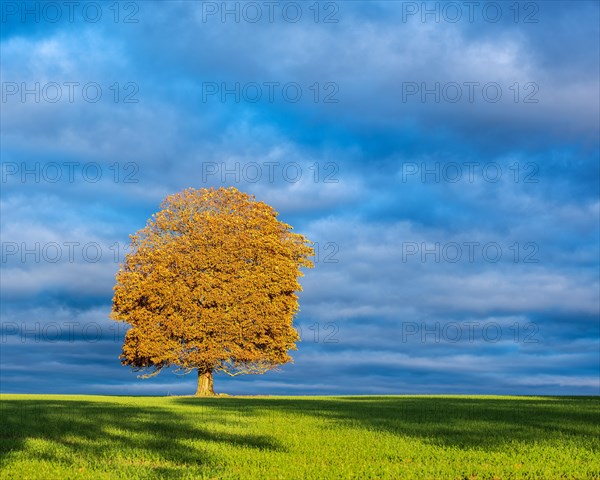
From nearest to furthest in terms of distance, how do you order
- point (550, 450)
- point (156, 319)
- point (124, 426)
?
1. point (550, 450)
2. point (124, 426)
3. point (156, 319)

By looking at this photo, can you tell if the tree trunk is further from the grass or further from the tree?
the grass

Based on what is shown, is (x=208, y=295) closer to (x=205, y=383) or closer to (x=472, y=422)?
(x=205, y=383)

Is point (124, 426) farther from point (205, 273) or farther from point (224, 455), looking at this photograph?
point (205, 273)

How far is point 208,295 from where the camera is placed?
4362 centimetres

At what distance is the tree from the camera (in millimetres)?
43625

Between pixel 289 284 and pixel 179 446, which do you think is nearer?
pixel 179 446

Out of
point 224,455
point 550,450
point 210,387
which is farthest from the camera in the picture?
point 210,387

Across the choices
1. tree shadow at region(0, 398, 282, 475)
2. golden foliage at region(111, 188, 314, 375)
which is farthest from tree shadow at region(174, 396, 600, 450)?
golden foliage at region(111, 188, 314, 375)

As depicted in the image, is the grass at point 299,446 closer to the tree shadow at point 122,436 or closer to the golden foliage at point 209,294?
the tree shadow at point 122,436

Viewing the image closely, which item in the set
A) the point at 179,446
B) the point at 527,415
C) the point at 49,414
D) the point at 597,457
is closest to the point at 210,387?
the point at 49,414

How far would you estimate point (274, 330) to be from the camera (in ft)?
147

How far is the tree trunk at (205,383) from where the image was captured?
4631cm

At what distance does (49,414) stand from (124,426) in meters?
6.67

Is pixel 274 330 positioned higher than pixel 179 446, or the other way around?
pixel 274 330
